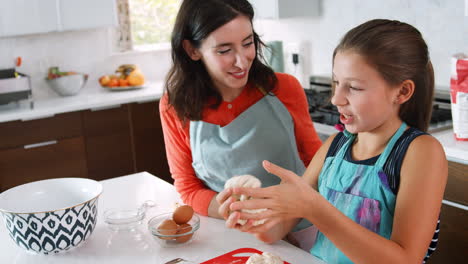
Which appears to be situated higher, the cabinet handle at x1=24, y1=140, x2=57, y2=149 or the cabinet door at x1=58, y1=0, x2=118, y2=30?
the cabinet door at x1=58, y1=0, x2=118, y2=30

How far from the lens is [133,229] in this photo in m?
1.49

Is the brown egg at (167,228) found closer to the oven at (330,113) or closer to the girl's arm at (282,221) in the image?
the girl's arm at (282,221)

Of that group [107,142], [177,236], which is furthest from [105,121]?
[177,236]

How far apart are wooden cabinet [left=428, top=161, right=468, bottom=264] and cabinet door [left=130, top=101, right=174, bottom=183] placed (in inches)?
78.8

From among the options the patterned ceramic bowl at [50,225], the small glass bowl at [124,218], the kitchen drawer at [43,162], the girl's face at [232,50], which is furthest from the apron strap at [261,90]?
the kitchen drawer at [43,162]

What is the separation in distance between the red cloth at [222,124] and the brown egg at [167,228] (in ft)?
1.02

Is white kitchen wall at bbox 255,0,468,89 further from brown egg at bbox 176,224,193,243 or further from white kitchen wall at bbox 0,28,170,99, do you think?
brown egg at bbox 176,224,193,243

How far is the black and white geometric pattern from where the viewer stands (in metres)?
1.31

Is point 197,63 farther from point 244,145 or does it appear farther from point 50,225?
point 50,225

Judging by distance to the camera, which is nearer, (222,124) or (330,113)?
(222,124)

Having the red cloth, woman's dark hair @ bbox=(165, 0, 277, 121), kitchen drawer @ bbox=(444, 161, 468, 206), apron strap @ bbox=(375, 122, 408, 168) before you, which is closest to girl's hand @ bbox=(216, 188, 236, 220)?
apron strap @ bbox=(375, 122, 408, 168)

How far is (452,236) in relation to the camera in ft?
6.91

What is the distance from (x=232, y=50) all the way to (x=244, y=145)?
30 cm

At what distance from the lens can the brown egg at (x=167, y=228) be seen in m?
1.34
